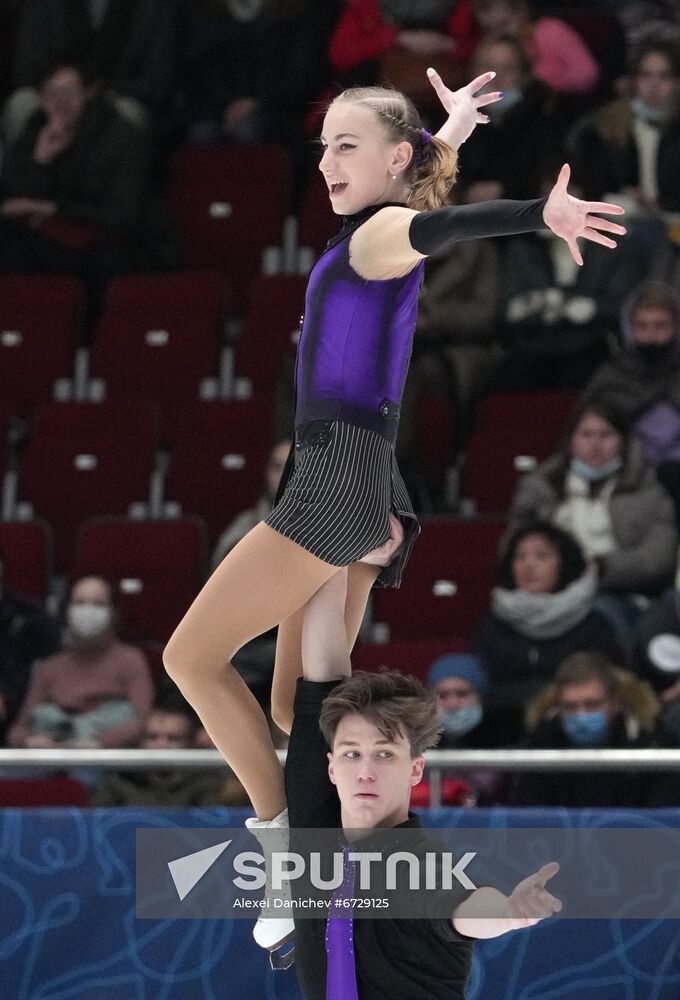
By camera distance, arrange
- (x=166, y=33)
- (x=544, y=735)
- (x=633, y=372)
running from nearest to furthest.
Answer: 1. (x=544, y=735)
2. (x=633, y=372)
3. (x=166, y=33)

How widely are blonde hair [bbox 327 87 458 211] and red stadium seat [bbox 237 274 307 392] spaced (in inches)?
139

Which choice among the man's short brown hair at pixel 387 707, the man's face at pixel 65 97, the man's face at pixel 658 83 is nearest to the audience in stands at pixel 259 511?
the man's face at pixel 65 97

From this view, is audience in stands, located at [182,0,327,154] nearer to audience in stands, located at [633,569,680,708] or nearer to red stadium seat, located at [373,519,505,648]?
red stadium seat, located at [373,519,505,648]

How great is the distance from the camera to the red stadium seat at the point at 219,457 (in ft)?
21.4

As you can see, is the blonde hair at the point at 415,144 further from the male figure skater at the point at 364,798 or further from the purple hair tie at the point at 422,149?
the male figure skater at the point at 364,798

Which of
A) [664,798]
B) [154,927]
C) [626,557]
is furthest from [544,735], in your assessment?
[154,927]

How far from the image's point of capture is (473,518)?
6066 mm

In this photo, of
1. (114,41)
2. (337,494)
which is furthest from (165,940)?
(114,41)

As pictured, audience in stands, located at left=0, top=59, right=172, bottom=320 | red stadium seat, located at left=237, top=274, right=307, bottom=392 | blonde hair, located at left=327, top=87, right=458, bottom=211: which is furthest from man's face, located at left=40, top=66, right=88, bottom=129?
blonde hair, located at left=327, top=87, right=458, bottom=211

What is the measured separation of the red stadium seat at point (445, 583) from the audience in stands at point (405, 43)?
1.98 m

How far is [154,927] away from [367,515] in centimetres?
124

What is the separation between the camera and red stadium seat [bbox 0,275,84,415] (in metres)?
7.01

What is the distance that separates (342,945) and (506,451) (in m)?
3.63

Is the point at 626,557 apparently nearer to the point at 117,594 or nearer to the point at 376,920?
the point at 117,594
